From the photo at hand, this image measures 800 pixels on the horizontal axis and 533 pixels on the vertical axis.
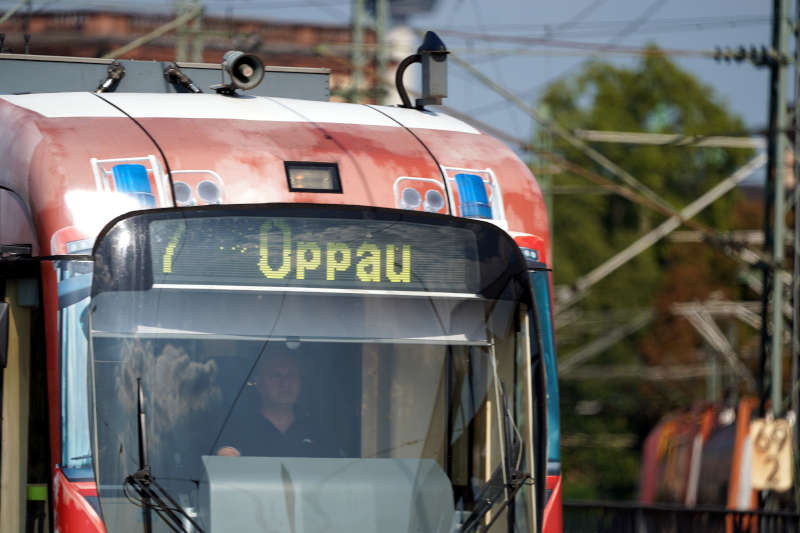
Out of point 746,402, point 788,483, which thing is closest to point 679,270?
point 746,402

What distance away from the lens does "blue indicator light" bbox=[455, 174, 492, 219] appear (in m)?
6.78

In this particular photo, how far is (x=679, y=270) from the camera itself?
6525 centimetres

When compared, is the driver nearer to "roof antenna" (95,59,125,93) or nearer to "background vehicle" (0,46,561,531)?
"background vehicle" (0,46,561,531)

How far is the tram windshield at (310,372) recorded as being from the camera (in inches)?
239

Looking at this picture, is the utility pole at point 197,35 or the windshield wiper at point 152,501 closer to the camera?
the windshield wiper at point 152,501

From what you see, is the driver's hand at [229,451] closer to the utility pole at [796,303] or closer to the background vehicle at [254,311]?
the background vehicle at [254,311]

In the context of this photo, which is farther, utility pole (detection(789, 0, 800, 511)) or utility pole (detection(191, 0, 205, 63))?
utility pole (detection(191, 0, 205, 63))

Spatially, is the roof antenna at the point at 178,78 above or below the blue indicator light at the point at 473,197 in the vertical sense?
above

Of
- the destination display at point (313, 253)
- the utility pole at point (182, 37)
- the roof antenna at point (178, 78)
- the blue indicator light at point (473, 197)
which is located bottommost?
the destination display at point (313, 253)

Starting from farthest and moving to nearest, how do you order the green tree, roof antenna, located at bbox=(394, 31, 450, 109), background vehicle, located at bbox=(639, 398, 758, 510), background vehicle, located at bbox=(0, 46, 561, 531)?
the green tree, background vehicle, located at bbox=(639, 398, 758, 510), roof antenna, located at bbox=(394, 31, 450, 109), background vehicle, located at bbox=(0, 46, 561, 531)

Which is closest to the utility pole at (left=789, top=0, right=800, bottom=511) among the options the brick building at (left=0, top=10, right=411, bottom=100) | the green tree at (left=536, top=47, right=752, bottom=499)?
the brick building at (left=0, top=10, right=411, bottom=100)

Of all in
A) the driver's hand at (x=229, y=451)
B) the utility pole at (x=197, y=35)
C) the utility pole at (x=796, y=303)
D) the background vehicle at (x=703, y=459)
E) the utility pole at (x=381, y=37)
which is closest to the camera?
the driver's hand at (x=229, y=451)

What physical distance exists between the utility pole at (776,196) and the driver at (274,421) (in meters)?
11.7

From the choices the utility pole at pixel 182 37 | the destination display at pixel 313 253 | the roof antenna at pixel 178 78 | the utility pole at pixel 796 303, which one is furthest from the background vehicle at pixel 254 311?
the utility pole at pixel 182 37
